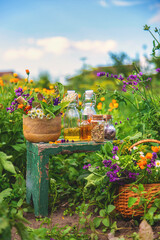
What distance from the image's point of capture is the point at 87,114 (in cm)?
270

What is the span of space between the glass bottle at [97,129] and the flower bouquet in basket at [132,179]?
30cm

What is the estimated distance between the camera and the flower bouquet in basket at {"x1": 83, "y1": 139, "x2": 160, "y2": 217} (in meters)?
2.02

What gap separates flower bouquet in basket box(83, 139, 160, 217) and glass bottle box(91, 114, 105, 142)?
0.99 feet

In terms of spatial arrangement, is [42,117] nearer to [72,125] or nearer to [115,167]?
[72,125]

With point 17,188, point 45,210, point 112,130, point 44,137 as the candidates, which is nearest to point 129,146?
point 112,130

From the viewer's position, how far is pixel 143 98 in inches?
106

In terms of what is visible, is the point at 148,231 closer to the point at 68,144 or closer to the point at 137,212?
the point at 137,212

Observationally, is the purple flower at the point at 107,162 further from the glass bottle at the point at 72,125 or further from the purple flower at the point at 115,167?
the glass bottle at the point at 72,125

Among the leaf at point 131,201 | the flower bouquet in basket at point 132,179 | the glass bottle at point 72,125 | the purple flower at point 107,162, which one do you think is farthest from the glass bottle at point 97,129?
the leaf at point 131,201

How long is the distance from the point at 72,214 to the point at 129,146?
0.78 metres

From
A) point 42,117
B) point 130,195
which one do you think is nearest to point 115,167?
point 130,195

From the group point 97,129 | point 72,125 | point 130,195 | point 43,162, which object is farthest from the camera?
point 72,125

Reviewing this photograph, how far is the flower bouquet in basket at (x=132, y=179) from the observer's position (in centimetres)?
202

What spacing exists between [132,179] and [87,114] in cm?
82
